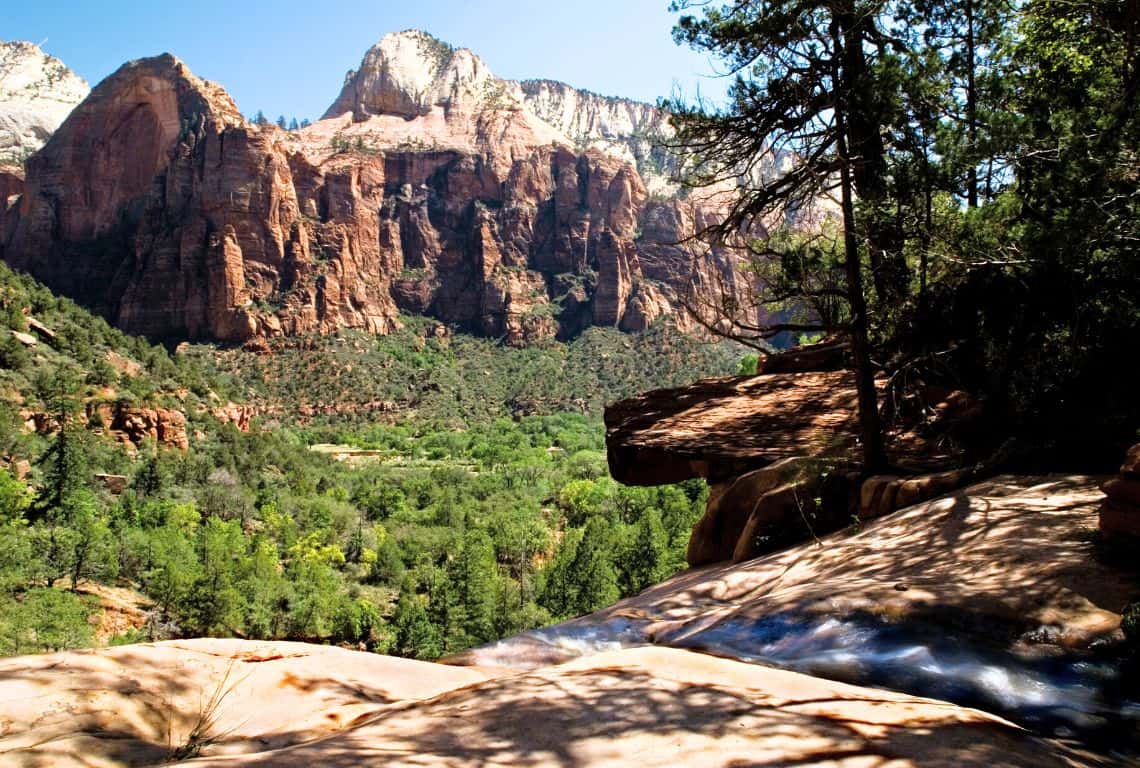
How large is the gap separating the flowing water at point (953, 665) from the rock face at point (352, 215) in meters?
84.4

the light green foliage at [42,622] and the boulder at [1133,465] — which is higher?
the boulder at [1133,465]

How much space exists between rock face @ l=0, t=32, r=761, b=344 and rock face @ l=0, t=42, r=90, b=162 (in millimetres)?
31231

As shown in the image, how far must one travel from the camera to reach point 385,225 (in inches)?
4592

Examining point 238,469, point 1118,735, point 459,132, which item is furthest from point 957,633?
point 459,132

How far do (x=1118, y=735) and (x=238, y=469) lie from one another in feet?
162

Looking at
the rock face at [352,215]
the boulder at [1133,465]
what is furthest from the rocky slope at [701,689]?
the rock face at [352,215]

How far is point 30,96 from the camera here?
136 metres

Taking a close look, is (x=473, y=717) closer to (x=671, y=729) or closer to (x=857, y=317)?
(x=671, y=729)

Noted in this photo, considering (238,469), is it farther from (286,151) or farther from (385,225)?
(385,225)

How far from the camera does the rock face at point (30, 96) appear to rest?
127m

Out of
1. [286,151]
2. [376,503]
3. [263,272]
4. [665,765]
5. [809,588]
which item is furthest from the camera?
[286,151]

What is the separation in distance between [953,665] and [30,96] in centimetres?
18139

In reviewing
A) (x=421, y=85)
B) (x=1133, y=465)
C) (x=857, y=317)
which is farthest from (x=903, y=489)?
(x=421, y=85)

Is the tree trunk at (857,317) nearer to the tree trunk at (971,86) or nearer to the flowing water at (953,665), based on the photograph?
the tree trunk at (971,86)
